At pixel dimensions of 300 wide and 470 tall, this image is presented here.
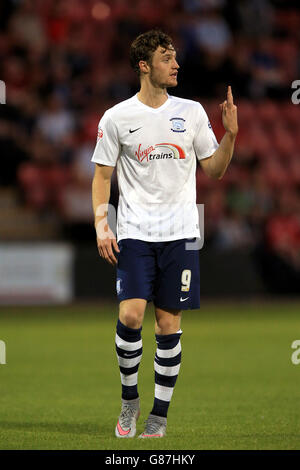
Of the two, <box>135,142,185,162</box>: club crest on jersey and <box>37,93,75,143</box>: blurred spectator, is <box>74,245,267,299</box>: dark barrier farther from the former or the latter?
<box>135,142,185,162</box>: club crest on jersey

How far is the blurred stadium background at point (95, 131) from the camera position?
55.2 feet

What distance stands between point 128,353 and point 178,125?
55.9 inches

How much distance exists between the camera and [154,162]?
599cm

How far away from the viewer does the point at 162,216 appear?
600 centimetres

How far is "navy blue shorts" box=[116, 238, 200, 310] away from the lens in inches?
232

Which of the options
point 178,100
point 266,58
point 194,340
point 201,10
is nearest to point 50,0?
point 201,10

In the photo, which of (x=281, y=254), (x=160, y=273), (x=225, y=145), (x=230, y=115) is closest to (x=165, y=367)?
(x=160, y=273)

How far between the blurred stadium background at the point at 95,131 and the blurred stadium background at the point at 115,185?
28 mm

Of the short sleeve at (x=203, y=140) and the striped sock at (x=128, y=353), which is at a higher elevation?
the short sleeve at (x=203, y=140)

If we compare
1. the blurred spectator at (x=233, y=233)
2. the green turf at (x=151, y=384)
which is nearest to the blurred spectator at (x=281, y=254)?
the blurred spectator at (x=233, y=233)

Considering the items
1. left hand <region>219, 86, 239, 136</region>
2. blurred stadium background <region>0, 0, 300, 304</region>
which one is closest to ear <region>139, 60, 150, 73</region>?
left hand <region>219, 86, 239, 136</region>

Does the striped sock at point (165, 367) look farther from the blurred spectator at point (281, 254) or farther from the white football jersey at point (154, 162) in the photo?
the blurred spectator at point (281, 254)

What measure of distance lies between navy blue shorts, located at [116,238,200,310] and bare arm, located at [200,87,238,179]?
473 millimetres

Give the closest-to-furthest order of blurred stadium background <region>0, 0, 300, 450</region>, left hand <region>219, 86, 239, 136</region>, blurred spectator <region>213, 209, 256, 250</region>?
left hand <region>219, 86, 239, 136</region>, blurred stadium background <region>0, 0, 300, 450</region>, blurred spectator <region>213, 209, 256, 250</region>
